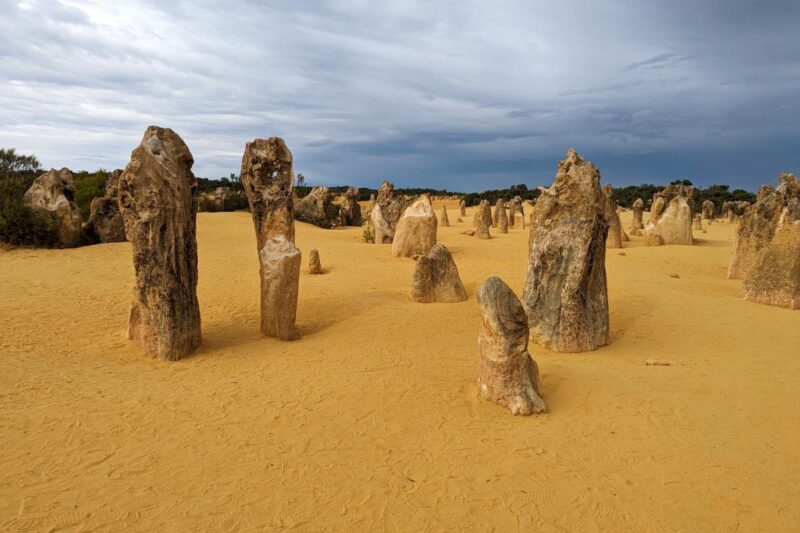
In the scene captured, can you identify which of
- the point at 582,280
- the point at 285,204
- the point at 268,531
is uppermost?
the point at 285,204

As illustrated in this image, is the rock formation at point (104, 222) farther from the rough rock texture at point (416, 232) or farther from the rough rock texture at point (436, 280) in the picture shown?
the rough rock texture at point (436, 280)

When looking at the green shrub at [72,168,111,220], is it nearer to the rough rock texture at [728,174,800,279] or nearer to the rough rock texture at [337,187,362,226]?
the rough rock texture at [337,187,362,226]

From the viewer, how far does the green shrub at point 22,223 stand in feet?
53.7

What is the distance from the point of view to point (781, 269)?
11.6 m

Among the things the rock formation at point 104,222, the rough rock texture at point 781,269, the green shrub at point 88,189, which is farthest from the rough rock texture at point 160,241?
the green shrub at point 88,189

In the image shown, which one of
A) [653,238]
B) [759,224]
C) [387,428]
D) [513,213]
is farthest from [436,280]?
[513,213]

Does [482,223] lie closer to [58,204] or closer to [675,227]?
[675,227]

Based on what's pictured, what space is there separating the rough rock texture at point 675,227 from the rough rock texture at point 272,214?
58.3ft

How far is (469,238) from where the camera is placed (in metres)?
23.6

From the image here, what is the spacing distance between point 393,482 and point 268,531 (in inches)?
48.7

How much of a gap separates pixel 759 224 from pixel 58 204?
844 inches

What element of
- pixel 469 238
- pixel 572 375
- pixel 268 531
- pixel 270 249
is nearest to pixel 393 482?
pixel 268 531

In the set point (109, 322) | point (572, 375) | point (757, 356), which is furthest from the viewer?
point (109, 322)

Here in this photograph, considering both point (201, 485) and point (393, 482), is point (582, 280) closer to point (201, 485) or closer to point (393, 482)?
point (393, 482)
